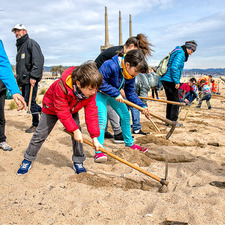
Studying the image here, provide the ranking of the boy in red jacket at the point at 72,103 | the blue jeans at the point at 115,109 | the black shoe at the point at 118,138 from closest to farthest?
the boy in red jacket at the point at 72,103, the blue jeans at the point at 115,109, the black shoe at the point at 118,138

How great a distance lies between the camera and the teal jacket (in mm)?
4926

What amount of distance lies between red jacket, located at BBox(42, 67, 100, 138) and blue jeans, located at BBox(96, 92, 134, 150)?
680mm

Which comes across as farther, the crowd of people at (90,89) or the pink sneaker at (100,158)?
the pink sneaker at (100,158)

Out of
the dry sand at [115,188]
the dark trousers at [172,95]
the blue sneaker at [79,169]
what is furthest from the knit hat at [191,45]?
the blue sneaker at [79,169]

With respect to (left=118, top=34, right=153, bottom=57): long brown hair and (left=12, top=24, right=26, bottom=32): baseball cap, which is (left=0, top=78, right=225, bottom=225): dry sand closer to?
(left=118, top=34, right=153, bottom=57): long brown hair

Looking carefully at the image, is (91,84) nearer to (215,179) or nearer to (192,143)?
(215,179)

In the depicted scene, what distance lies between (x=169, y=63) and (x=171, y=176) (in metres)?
3.05

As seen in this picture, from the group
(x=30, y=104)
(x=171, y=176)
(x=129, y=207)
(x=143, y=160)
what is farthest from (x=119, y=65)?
(x=30, y=104)

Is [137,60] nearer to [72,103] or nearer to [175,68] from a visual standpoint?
[72,103]

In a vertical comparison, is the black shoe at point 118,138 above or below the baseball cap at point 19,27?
below

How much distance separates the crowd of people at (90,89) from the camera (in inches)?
90.7

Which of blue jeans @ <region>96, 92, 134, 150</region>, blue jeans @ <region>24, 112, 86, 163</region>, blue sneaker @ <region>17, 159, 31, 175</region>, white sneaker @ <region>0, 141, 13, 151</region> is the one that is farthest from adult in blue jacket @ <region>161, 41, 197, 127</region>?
white sneaker @ <region>0, 141, 13, 151</region>

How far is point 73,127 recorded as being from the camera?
240cm

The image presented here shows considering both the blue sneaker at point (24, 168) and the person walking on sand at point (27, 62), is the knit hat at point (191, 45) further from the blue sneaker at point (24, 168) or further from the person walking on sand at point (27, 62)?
the blue sneaker at point (24, 168)
